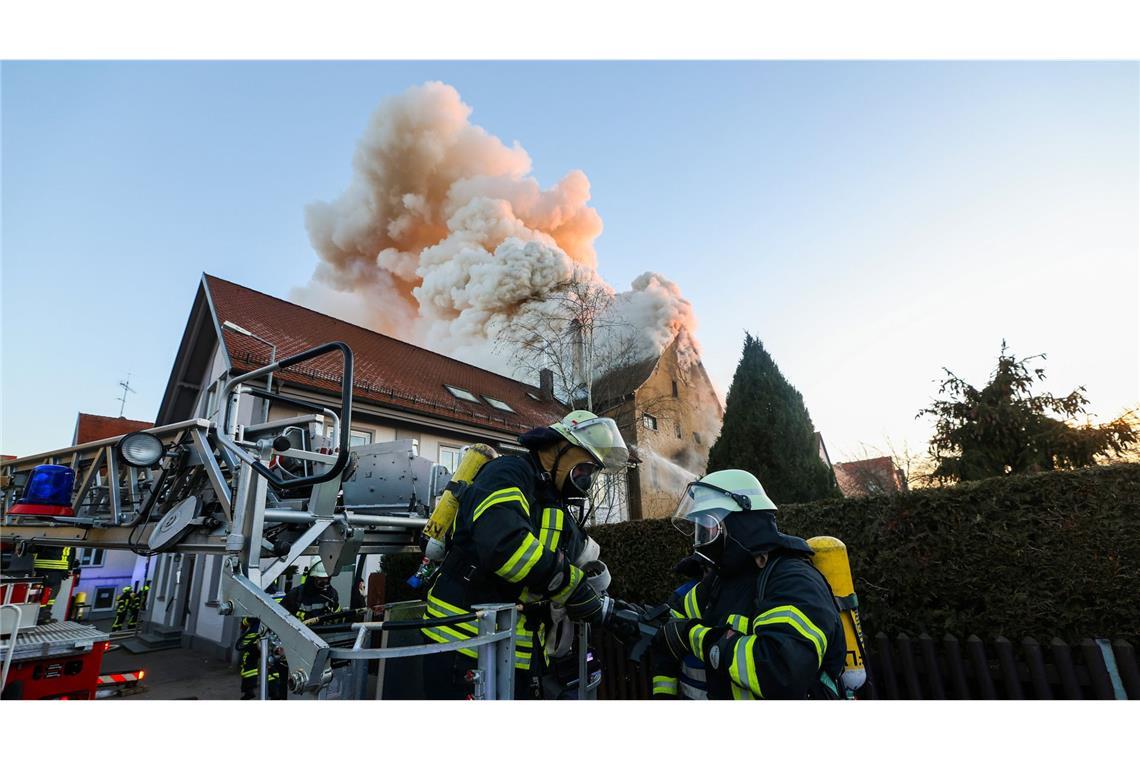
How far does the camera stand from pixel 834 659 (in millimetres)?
2154

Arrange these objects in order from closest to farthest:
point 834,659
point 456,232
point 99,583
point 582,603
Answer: point 834,659 < point 582,603 < point 99,583 < point 456,232

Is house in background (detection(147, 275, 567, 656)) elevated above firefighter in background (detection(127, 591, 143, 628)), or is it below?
above

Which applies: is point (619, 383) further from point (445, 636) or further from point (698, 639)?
point (698, 639)

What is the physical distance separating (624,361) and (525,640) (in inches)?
549

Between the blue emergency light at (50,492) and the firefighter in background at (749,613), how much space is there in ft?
17.7

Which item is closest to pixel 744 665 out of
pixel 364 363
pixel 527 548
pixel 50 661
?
pixel 527 548

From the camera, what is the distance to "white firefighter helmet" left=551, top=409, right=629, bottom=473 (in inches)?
Answer: 124

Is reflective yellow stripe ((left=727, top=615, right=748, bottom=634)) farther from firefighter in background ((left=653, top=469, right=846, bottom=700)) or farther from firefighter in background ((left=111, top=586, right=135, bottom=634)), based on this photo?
firefighter in background ((left=111, top=586, right=135, bottom=634))

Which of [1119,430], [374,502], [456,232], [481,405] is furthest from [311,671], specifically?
[456,232]

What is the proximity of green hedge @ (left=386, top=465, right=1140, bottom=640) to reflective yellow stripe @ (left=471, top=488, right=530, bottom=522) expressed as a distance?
135 inches

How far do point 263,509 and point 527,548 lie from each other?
1.61m

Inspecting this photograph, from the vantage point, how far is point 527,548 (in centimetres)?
262

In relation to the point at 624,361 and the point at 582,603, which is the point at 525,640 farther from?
the point at 624,361

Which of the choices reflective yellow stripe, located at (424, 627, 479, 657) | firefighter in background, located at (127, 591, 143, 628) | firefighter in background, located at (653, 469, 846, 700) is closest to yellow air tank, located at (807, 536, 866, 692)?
firefighter in background, located at (653, 469, 846, 700)
